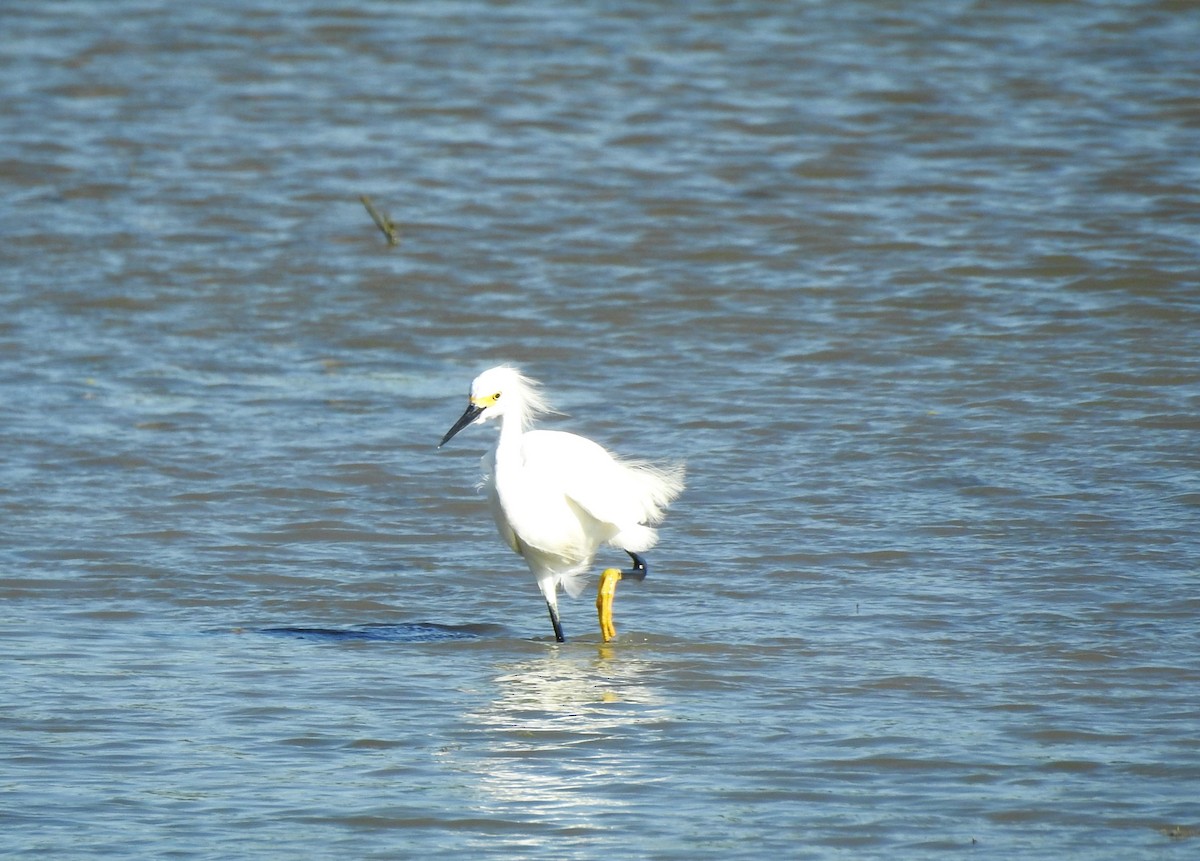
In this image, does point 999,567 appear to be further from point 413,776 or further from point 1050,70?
point 1050,70

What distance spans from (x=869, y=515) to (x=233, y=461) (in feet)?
9.45

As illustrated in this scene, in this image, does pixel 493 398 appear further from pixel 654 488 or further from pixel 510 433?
pixel 654 488

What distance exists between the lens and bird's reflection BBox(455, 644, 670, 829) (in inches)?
188

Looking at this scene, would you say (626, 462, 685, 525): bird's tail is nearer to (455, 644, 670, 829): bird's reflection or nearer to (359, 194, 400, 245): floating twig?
(455, 644, 670, 829): bird's reflection

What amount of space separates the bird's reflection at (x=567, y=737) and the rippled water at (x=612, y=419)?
0.08 feet

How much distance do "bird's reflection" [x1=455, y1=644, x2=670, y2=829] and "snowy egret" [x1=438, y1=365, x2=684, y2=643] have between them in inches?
14.1

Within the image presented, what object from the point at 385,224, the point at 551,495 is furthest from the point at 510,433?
the point at 385,224

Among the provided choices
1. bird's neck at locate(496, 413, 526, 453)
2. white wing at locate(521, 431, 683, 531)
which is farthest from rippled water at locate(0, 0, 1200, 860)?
bird's neck at locate(496, 413, 526, 453)

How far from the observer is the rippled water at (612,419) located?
4.93m

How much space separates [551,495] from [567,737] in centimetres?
130

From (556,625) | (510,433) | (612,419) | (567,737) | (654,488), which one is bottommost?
(612,419)

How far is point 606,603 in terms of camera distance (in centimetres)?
643

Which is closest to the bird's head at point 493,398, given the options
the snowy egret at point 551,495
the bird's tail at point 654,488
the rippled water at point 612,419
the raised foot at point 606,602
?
the snowy egret at point 551,495

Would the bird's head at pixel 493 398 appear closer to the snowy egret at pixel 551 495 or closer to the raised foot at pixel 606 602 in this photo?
the snowy egret at pixel 551 495
